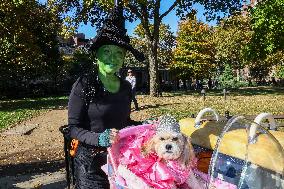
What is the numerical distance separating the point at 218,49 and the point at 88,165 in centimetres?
6835

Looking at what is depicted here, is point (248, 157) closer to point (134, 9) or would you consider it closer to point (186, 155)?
point (186, 155)

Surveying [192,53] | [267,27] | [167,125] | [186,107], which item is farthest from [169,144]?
[192,53]

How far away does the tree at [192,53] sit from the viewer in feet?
194

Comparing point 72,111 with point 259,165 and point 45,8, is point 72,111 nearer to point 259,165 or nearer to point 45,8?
point 259,165

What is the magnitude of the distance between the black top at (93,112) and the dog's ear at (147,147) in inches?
15.1

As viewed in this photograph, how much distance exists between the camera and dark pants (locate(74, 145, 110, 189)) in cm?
357

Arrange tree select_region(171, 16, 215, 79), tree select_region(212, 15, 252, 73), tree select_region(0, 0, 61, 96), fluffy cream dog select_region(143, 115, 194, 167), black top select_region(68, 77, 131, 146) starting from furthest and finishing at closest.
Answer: tree select_region(212, 15, 252, 73) → tree select_region(171, 16, 215, 79) → tree select_region(0, 0, 61, 96) → black top select_region(68, 77, 131, 146) → fluffy cream dog select_region(143, 115, 194, 167)

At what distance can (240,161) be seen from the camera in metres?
3.49

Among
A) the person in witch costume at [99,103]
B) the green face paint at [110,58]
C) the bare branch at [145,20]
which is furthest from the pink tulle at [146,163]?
the bare branch at [145,20]

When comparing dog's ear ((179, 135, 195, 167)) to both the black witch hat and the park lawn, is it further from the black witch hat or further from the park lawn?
the park lawn

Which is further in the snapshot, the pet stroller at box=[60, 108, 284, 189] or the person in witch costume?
the person in witch costume

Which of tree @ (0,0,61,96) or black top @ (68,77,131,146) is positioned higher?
tree @ (0,0,61,96)

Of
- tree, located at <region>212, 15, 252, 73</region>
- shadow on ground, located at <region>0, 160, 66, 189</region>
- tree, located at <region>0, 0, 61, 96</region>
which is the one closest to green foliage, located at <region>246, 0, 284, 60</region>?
tree, located at <region>0, 0, 61, 96</region>

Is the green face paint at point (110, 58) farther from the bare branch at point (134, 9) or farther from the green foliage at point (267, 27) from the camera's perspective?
the green foliage at point (267, 27)
